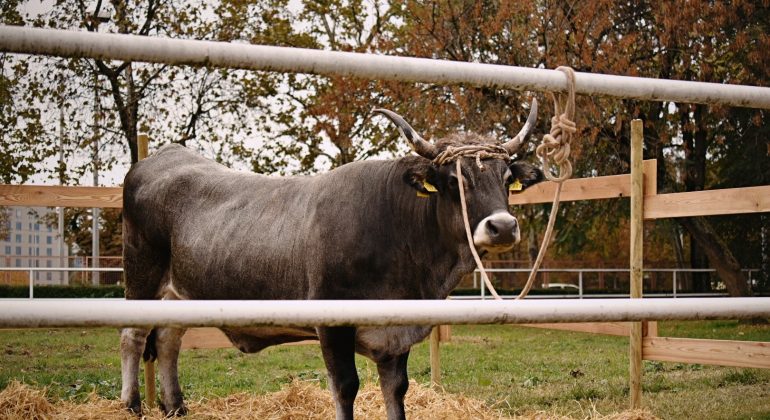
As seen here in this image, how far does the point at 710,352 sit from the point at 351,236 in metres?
2.62

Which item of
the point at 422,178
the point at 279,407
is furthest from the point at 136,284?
the point at 422,178

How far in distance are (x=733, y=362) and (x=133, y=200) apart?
4124 mm

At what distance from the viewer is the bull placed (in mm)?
3854

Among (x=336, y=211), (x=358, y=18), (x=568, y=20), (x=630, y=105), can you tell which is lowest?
(x=336, y=211)

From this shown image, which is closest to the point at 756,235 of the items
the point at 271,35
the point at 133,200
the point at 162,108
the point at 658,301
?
the point at 271,35

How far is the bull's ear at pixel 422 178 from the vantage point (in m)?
3.85

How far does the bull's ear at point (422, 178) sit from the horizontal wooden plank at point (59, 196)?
3.18m

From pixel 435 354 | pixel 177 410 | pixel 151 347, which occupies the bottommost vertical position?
pixel 177 410

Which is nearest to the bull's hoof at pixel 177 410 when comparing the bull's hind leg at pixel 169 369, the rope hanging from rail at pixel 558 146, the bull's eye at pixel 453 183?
the bull's hind leg at pixel 169 369

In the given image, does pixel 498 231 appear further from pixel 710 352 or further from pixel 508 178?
pixel 710 352

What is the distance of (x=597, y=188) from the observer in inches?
235

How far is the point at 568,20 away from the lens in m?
14.3

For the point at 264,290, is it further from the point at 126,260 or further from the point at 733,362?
the point at 733,362

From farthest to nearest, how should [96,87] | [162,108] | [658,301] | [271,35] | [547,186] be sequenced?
[271,35]
[162,108]
[96,87]
[547,186]
[658,301]
